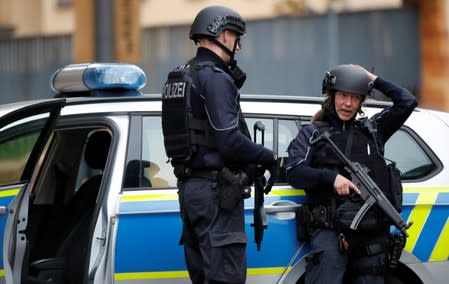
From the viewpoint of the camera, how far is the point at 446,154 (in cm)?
545

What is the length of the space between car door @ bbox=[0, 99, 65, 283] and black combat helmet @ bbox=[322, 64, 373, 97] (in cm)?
132

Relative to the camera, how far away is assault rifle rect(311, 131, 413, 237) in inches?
195

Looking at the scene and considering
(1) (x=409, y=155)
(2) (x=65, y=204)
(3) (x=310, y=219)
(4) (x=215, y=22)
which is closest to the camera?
(4) (x=215, y=22)

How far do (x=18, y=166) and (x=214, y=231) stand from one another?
1256 mm

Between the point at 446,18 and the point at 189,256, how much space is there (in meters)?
7.60

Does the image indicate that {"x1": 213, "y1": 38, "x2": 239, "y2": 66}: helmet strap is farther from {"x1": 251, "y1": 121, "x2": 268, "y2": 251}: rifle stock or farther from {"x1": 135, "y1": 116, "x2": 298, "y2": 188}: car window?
{"x1": 135, "y1": 116, "x2": 298, "y2": 188}: car window

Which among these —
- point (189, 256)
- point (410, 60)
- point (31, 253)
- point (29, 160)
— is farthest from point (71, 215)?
point (410, 60)

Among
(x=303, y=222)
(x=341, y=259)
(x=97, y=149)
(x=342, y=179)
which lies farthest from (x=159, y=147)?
(x=341, y=259)

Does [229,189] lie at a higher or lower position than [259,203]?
higher

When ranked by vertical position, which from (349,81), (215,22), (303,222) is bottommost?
(303,222)

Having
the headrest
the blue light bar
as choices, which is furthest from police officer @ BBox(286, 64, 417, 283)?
the headrest

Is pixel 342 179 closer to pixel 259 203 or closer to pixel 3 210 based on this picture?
pixel 259 203

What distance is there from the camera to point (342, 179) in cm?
502

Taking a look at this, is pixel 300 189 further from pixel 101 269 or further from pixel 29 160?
pixel 29 160
